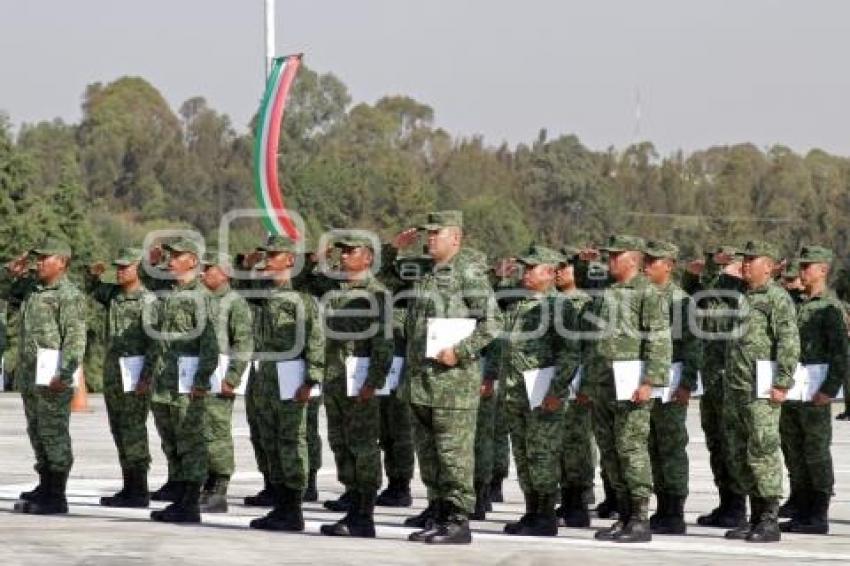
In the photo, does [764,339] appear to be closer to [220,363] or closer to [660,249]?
[660,249]

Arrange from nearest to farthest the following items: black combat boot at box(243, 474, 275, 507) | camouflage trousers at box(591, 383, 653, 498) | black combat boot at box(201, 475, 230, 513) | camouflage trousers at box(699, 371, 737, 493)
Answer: camouflage trousers at box(591, 383, 653, 498) → camouflage trousers at box(699, 371, 737, 493) → black combat boot at box(201, 475, 230, 513) → black combat boot at box(243, 474, 275, 507)

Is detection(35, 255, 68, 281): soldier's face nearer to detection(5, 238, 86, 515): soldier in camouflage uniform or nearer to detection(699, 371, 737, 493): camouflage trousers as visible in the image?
detection(5, 238, 86, 515): soldier in camouflage uniform

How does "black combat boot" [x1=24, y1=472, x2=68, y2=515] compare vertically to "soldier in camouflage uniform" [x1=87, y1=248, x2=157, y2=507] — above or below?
below

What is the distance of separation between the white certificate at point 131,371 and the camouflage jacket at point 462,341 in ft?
9.22

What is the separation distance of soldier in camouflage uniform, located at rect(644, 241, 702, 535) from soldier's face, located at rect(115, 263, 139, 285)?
379 centimetres

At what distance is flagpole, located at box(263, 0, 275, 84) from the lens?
28814mm

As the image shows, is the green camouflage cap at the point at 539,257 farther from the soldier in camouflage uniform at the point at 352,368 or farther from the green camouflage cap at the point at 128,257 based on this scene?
the green camouflage cap at the point at 128,257

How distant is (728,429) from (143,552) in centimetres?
388

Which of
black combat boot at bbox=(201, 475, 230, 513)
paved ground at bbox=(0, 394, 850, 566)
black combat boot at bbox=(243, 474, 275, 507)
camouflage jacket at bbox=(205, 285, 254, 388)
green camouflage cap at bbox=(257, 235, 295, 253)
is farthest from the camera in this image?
black combat boot at bbox=(243, 474, 275, 507)

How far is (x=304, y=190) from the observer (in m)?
100

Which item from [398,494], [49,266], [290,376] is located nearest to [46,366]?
[49,266]

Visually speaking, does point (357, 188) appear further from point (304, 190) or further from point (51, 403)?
point (51, 403)

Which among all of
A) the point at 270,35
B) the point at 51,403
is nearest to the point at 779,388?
the point at 51,403

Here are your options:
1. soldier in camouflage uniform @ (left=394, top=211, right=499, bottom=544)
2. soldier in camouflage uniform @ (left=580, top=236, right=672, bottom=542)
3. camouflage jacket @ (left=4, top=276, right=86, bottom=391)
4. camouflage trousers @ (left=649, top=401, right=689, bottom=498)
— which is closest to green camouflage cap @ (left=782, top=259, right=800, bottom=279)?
camouflage trousers @ (left=649, top=401, right=689, bottom=498)
